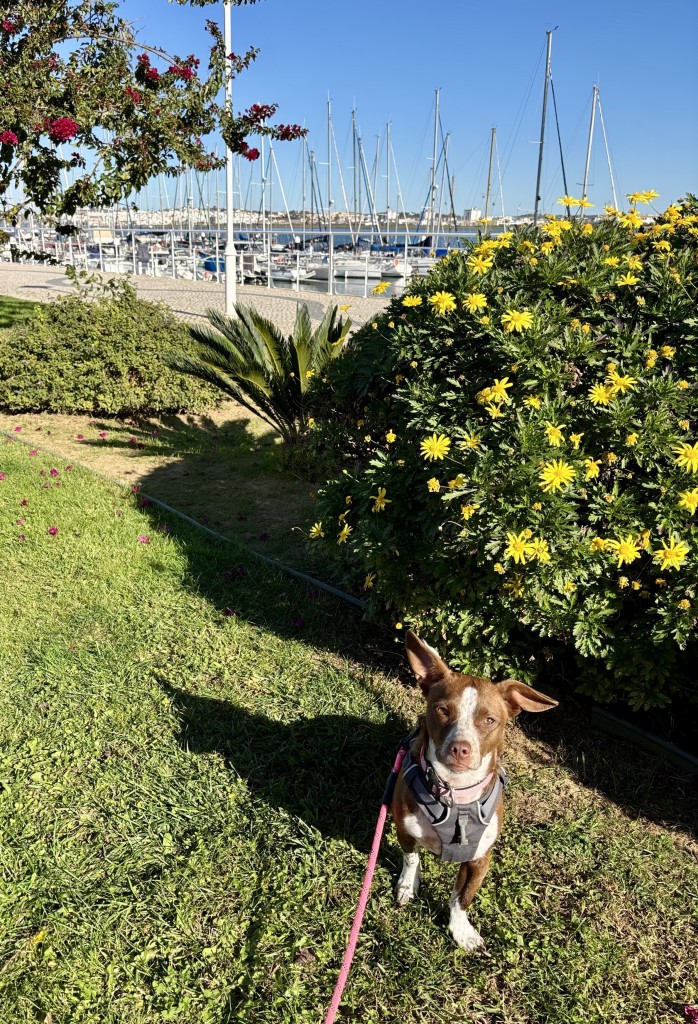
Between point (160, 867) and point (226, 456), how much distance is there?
19.5 ft

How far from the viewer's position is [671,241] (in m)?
3.88

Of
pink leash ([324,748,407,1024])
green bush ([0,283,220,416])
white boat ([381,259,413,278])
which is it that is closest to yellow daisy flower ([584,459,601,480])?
pink leash ([324,748,407,1024])

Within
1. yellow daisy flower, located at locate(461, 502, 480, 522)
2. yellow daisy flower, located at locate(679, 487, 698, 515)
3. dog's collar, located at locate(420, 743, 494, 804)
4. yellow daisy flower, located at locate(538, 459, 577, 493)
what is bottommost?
dog's collar, located at locate(420, 743, 494, 804)

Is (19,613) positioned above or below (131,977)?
above

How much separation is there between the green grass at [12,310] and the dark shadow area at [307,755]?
40.9ft

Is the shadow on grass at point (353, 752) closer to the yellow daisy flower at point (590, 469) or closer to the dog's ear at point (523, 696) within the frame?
the dog's ear at point (523, 696)

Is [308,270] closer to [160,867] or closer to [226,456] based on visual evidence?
[226,456]

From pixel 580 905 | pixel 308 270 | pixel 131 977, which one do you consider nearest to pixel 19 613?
pixel 131 977

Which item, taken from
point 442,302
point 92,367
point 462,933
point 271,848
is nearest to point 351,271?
point 92,367

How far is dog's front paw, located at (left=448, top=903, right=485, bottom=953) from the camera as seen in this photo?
8.10ft

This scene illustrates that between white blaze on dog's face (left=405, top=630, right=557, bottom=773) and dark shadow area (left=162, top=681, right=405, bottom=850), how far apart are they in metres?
1.02

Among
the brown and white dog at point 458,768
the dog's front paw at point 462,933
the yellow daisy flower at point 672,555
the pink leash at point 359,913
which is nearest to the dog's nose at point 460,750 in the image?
the brown and white dog at point 458,768

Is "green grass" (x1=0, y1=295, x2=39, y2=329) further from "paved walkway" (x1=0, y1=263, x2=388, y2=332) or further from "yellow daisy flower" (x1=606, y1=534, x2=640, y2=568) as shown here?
"yellow daisy flower" (x1=606, y1=534, x2=640, y2=568)

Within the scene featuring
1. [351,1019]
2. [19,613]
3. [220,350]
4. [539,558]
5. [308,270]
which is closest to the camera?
Result: [351,1019]
